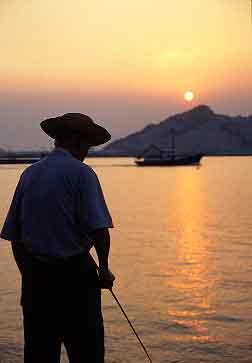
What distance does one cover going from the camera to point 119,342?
7.74 meters

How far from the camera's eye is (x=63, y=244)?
3.33m

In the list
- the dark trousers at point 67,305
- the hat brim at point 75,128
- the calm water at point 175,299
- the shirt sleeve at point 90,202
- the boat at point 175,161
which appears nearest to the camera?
the shirt sleeve at point 90,202

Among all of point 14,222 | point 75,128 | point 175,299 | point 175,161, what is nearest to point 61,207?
point 14,222

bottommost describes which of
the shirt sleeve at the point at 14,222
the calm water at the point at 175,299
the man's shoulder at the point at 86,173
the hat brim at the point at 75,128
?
the calm water at the point at 175,299

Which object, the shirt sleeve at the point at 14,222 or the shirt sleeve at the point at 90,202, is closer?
the shirt sleeve at the point at 90,202

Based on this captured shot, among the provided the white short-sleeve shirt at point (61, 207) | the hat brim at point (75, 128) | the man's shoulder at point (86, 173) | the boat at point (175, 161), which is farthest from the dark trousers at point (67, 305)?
the boat at point (175, 161)

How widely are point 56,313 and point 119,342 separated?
4480mm

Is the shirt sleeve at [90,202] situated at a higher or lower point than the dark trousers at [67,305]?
higher

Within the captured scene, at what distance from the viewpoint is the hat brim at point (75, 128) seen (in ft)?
11.6

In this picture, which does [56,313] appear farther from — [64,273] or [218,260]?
[218,260]

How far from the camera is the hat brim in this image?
3.54 meters

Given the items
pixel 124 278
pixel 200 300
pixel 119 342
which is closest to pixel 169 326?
pixel 119 342

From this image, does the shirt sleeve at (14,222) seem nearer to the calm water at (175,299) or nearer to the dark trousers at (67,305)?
the dark trousers at (67,305)

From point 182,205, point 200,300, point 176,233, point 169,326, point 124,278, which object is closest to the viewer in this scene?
point 169,326
